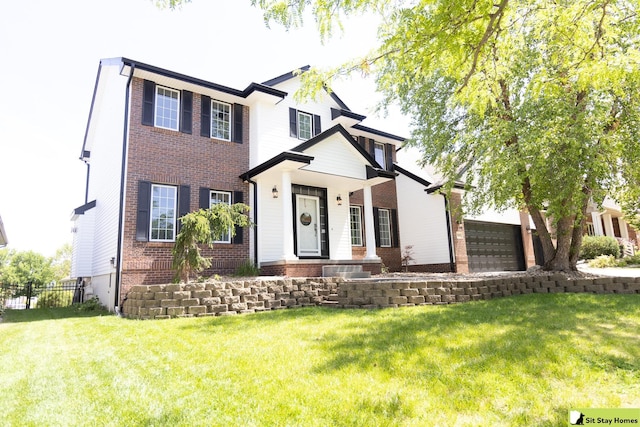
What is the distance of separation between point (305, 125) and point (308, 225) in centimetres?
371

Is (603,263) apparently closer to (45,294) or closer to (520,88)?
(520,88)

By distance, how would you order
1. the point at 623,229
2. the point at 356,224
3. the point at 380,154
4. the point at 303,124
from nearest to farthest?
the point at 303,124 → the point at 356,224 → the point at 380,154 → the point at 623,229

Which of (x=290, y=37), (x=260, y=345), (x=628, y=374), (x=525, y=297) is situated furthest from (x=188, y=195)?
(x=628, y=374)

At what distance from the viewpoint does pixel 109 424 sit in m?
2.56

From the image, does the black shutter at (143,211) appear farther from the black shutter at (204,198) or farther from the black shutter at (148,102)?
the black shutter at (148,102)

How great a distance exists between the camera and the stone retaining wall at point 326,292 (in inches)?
289

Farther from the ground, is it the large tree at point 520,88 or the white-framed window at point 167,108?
the white-framed window at point 167,108

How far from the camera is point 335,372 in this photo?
348 cm

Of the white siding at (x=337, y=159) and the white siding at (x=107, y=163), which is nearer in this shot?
the white siding at (x=107, y=163)

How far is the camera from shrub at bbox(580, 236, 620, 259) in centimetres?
2061

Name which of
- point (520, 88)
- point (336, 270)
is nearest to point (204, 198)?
point (336, 270)

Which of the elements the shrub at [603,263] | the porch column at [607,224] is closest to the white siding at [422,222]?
the shrub at [603,263]

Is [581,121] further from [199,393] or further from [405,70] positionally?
[199,393]

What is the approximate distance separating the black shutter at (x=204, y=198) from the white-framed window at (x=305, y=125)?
411 cm
